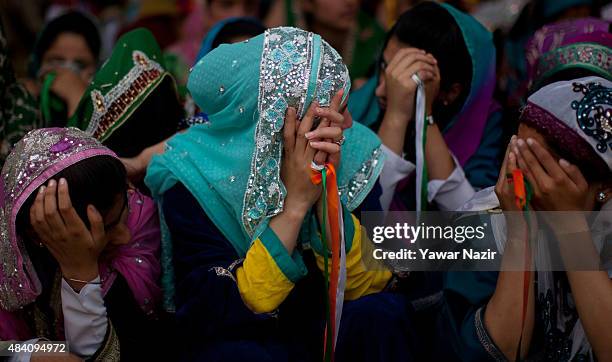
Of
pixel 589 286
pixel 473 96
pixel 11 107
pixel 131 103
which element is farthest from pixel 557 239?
pixel 11 107

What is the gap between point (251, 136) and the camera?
2.30 meters

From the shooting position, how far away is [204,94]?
235cm

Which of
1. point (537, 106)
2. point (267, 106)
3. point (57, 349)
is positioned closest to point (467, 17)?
point (537, 106)

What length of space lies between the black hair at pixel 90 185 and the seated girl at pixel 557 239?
3.60ft

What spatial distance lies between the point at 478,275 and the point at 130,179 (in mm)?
1272

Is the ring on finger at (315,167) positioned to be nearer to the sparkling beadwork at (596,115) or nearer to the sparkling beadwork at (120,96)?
the sparkling beadwork at (596,115)

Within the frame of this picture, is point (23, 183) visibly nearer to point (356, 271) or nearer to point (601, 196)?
point (356, 271)

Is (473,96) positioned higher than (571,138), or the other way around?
(473,96)

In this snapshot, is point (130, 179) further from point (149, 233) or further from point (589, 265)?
point (589, 265)

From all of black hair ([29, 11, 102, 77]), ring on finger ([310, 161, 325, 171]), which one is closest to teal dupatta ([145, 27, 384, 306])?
ring on finger ([310, 161, 325, 171])

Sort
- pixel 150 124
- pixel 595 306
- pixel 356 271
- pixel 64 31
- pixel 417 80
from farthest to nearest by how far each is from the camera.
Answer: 1. pixel 64 31
2. pixel 150 124
3. pixel 417 80
4. pixel 356 271
5. pixel 595 306

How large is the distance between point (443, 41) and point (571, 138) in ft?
3.70

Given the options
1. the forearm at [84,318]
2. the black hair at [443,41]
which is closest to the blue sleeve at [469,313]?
the black hair at [443,41]

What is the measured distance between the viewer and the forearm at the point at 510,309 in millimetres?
2133
